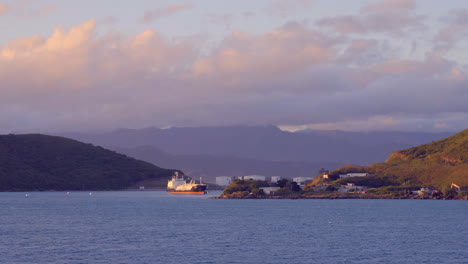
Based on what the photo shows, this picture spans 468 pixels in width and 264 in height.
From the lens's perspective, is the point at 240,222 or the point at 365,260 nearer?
the point at 365,260

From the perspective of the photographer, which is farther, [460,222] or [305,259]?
[460,222]

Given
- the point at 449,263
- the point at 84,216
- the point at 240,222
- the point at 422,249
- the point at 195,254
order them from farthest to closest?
the point at 84,216 < the point at 240,222 < the point at 422,249 < the point at 195,254 < the point at 449,263

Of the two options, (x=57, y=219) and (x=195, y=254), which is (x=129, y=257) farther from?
(x=57, y=219)

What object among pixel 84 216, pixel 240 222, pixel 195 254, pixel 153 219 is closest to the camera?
pixel 195 254

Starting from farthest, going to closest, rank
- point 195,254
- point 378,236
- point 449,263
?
1. point 378,236
2. point 195,254
3. point 449,263

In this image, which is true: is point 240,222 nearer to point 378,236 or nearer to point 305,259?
point 378,236

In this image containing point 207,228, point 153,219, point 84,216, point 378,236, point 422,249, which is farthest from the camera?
point 84,216

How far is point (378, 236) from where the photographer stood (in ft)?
360

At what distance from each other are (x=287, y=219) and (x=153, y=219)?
2933cm

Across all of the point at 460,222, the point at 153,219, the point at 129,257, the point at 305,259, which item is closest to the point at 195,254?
the point at 129,257

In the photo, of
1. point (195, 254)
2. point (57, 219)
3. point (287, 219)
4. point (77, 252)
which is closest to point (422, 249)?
point (195, 254)

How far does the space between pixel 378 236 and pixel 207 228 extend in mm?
31690

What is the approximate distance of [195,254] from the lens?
3396 inches

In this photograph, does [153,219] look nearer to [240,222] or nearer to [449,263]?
[240,222]
